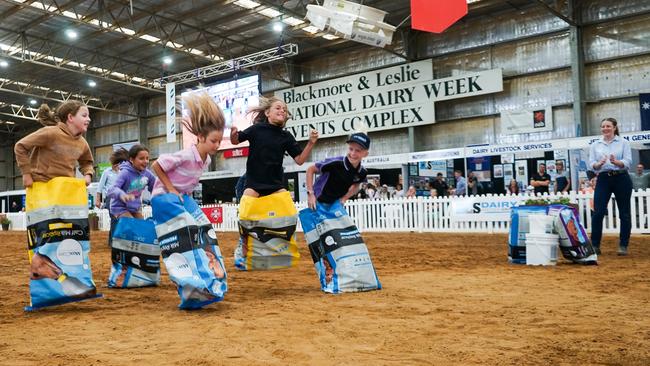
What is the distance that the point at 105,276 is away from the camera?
20.9 ft

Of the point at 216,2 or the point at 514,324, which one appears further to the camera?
the point at 216,2

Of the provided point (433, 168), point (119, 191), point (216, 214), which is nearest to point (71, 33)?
point (216, 214)

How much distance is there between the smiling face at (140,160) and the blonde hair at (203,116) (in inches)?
72.2

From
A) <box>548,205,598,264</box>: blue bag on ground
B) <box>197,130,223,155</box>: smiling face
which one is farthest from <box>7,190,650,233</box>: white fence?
<box>197,130,223,155</box>: smiling face

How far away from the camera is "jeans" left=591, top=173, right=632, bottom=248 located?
23.5ft

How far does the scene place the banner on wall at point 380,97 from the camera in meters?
21.6

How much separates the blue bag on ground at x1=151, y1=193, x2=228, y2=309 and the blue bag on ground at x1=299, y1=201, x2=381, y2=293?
969 millimetres

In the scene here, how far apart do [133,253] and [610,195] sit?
5.80 m

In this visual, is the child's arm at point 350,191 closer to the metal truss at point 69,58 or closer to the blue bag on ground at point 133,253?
the blue bag on ground at point 133,253

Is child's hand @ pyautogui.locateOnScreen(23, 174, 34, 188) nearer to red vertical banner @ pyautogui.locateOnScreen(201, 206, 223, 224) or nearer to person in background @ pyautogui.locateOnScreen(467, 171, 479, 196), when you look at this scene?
person in background @ pyautogui.locateOnScreen(467, 171, 479, 196)

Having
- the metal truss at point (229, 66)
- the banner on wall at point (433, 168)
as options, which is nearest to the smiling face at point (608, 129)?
the banner on wall at point (433, 168)

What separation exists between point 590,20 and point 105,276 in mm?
18722

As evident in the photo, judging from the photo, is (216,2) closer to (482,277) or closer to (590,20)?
(590,20)

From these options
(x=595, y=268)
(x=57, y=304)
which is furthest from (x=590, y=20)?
(x=57, y=304)
